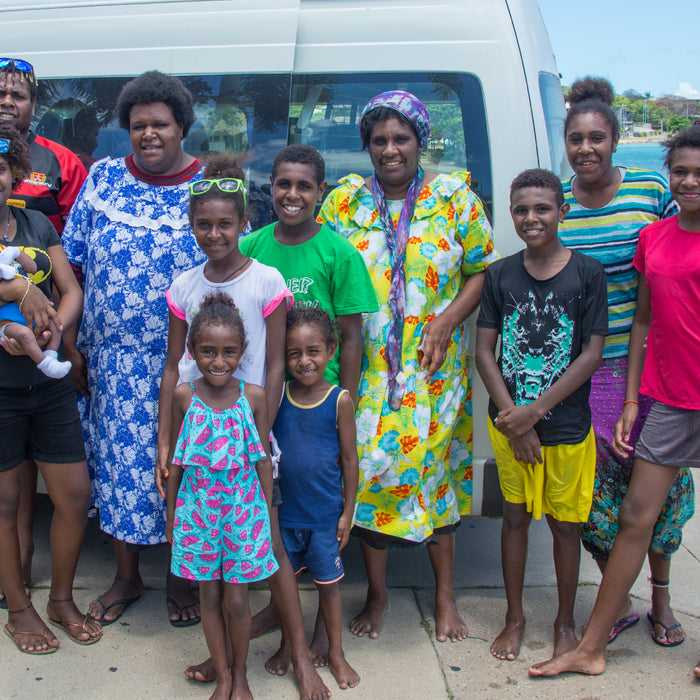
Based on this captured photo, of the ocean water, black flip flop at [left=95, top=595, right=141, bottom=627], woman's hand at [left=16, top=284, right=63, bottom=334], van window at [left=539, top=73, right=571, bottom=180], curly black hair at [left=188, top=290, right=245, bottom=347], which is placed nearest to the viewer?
curly black hair at [left=188, top=290, right=245, bottom=347]

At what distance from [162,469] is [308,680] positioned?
0.89 m

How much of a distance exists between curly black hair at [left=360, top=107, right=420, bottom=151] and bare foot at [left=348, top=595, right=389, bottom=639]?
1822 millimetres

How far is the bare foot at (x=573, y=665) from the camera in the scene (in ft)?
8.73

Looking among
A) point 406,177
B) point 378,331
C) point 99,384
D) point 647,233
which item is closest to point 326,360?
point 378,331

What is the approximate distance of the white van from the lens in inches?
117

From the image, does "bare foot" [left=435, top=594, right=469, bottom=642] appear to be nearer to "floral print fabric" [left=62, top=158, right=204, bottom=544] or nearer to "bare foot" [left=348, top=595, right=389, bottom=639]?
"bare foot" [left=348, top=595, right=389, bottom=639]

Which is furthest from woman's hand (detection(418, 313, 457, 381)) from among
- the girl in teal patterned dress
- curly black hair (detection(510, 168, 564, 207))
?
the girl in teal patterned dress

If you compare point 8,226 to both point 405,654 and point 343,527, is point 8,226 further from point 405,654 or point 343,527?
point 405,654

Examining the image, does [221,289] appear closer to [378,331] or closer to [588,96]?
[378,331]

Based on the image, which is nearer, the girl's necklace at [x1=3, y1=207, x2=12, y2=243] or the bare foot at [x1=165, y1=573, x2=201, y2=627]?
the girl's necklace at [x1=3, y1=207, x2=12, y2=243]

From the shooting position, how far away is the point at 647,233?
2.66 m

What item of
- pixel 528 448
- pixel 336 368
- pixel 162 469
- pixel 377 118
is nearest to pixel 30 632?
pixel 162 469

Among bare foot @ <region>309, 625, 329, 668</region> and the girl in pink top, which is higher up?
the girl in pink top

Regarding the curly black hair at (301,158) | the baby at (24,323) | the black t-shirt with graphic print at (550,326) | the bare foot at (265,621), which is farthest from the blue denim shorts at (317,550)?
the curly black hair at (301,158)
